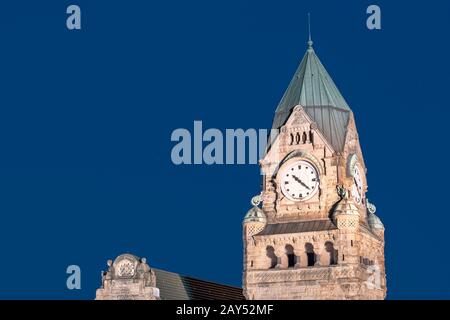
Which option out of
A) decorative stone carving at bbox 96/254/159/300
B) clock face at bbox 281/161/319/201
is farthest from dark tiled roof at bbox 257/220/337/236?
decorative stone carving at bbox 96/254/159/300

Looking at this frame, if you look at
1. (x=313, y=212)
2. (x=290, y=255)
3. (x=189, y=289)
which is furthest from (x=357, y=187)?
(x=189, y=289)

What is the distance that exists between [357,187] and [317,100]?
7490 millimetres

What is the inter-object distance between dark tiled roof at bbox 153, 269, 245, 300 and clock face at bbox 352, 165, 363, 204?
11.8m

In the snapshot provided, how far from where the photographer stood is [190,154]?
9588cm

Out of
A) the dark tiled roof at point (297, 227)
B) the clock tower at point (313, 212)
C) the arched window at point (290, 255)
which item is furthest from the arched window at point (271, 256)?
the dark tiled roof at point (297, 227)

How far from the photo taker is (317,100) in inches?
3976

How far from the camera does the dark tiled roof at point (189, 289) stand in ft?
315

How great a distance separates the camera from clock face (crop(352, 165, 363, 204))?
3939 inches

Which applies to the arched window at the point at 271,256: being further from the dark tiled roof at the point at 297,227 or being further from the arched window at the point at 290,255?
the dark tiled roof at the point at 297,227

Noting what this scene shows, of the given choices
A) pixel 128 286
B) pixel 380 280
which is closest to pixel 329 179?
pixel 380 280

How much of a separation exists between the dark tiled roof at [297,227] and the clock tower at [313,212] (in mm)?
76

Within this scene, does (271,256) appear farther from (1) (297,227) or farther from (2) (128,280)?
(2) (128,280)
